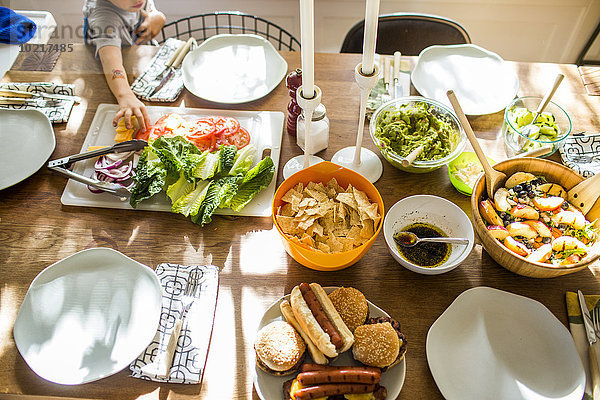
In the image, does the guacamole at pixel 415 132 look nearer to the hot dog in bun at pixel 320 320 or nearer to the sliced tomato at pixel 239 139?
the sliced tomato at pixel 239 139

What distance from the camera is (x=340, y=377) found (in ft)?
3.22

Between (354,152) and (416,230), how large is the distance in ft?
1.26

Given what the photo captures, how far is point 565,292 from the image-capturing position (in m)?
1.22

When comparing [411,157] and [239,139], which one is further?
[239,139]

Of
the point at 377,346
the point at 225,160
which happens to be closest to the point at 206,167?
the point at 225,160

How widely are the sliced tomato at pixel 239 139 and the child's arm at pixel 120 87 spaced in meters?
0.32

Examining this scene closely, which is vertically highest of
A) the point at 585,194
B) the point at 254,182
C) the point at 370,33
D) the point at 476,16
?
the point at 370,33

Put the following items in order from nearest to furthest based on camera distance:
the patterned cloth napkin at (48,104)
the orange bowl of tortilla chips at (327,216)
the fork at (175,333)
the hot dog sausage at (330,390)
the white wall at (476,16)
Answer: the hot dog sausage at (330,390)
the fork at (175,333)
the orange bowl of tortilla chips at (327,216)
the patterned cloth napkin at (48,104)
the white wall at (476,16)

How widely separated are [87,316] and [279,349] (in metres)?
0.54

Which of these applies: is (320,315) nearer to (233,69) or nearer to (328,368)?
(328,368)

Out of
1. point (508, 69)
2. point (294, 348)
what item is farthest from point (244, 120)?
point (508, 69)

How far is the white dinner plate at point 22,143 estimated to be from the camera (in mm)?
1486

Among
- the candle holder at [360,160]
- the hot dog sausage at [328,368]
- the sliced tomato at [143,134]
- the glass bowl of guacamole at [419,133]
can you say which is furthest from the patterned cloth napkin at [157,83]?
the hot dog sausage at [328,368]

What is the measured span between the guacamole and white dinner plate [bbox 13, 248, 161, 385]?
84 cm
